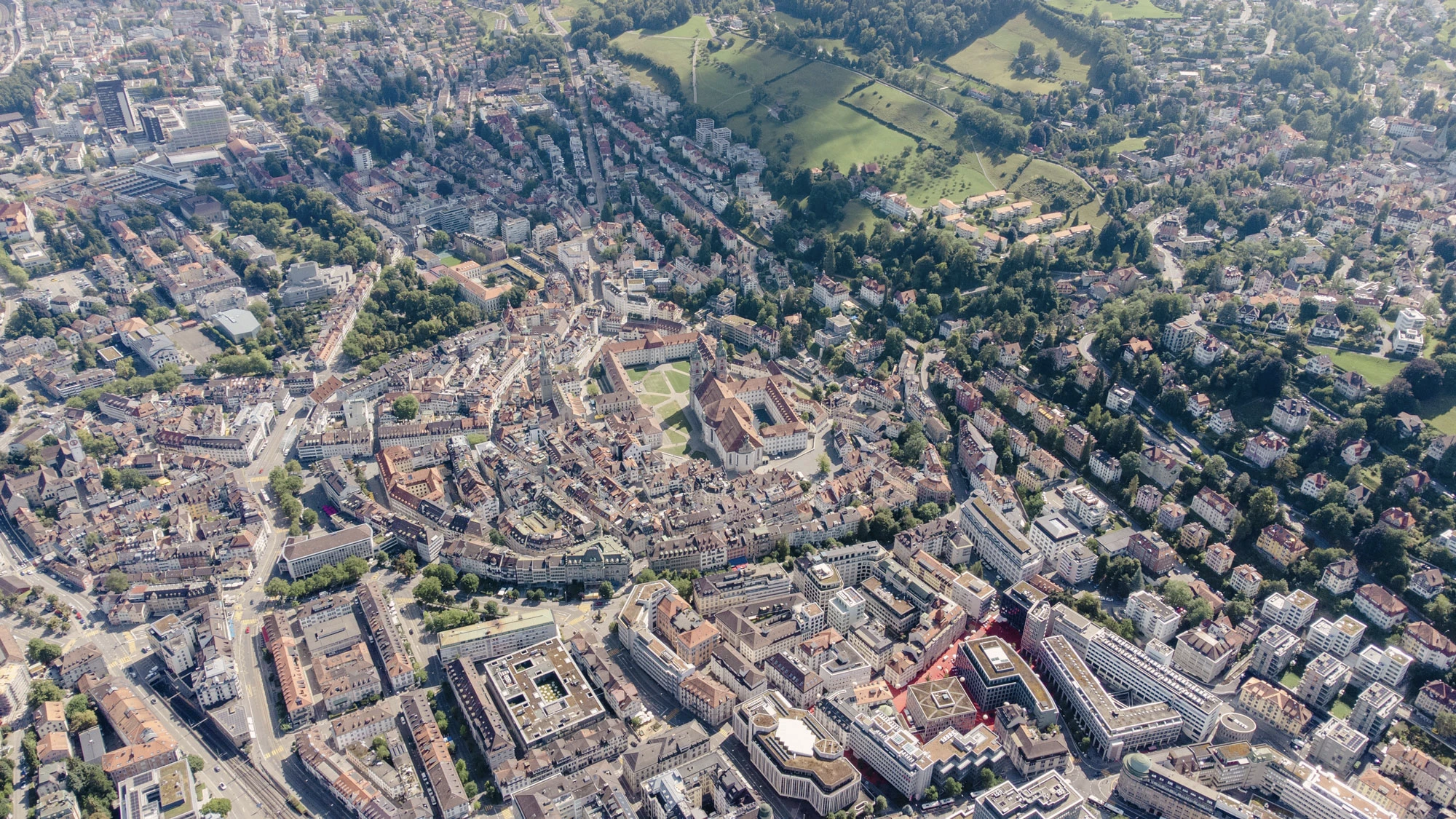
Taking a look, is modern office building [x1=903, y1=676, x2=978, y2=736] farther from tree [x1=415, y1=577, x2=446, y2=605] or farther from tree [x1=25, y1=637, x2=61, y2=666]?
tree [x1=25, y1=637, x2=61, y2=666]

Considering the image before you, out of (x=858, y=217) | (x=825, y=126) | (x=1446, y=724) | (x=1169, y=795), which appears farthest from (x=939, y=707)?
(x=825, y=126)

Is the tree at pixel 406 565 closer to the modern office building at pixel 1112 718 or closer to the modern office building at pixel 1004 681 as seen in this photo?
the modern office building at pixel 1004 681

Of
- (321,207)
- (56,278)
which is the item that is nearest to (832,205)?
(321,207)

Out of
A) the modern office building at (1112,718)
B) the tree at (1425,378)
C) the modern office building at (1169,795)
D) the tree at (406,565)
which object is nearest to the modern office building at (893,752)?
the modern office building at (1112,718)

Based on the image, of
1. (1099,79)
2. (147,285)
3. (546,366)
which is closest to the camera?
(546,366)

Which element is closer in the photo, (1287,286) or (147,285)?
(1287,286)

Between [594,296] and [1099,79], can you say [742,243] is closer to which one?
[594,296]
